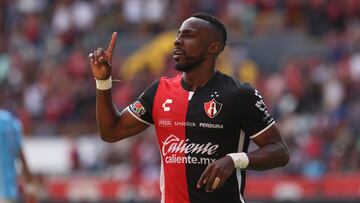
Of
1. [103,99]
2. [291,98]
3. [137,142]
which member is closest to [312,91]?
[291,98]

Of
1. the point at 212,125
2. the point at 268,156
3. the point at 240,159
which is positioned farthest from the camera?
the point at 212,125

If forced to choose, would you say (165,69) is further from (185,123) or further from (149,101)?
(185,123)

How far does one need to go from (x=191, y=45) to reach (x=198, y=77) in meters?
0.26

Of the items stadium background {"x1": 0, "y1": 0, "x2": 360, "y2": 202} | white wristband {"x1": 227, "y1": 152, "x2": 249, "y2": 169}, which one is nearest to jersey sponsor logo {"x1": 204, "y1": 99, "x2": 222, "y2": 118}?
white wristband {"x1": 227, "y1": 152, "x2": 249, "y2": 169}

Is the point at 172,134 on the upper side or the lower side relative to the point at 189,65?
lower

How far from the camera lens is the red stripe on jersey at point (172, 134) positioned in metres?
6.87

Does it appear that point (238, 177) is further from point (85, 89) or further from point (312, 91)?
point (85, 89)

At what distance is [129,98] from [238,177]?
1281 centimetres

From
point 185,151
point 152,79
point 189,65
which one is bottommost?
point 152,79

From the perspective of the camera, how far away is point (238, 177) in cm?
689

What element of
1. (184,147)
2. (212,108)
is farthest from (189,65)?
(184,147)

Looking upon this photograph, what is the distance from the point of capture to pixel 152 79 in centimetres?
1984

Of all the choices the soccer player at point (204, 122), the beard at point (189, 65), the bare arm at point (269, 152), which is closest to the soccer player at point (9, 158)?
the soccer player at point (204, 122)

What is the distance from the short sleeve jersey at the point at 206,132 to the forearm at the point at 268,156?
0.41 feet
